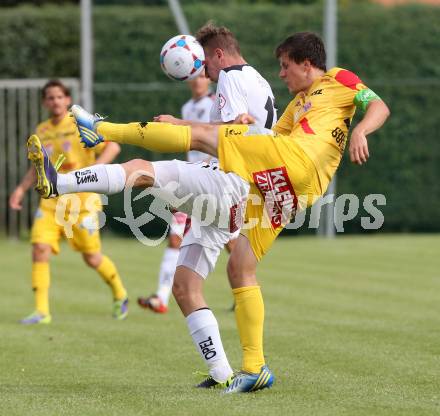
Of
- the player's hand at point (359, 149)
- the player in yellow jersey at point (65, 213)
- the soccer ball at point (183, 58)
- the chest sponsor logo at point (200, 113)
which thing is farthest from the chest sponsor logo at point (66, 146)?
the player's hand at point (359, 149)

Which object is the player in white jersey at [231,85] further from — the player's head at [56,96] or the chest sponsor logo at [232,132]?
the player's head at [56,96]

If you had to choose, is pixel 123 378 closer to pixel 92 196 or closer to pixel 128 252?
pixel 92 196

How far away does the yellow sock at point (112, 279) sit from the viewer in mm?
10805

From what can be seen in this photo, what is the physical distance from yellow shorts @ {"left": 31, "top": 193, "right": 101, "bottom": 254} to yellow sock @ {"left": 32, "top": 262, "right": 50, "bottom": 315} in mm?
235

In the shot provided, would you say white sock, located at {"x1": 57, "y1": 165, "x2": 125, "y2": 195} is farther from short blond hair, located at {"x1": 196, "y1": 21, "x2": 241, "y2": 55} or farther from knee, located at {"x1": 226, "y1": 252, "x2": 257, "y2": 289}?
short blond hair, located at {"x1": 196, "y1": 21, "x2": 241, "y2": 55}

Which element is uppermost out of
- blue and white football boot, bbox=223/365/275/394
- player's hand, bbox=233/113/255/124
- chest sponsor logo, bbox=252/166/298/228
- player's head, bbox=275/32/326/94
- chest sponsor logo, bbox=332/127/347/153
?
player's head, bbox=275/32/326/94

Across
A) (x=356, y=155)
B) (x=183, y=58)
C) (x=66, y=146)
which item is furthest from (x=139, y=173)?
(x=66, y=146)

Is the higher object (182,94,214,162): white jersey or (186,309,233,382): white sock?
(182,94,214,162): white jersey

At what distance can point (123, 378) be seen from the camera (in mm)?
7168

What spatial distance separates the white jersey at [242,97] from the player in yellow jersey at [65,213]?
12.1 feet

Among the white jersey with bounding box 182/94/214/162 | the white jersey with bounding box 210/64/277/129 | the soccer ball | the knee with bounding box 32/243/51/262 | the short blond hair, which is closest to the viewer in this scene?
the white jersey with bounding box 210/64/277/129

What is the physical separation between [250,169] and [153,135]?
23.5 inches

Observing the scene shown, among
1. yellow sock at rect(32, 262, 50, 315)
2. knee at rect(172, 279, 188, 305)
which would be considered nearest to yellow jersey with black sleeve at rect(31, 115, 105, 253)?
yellow sock at rect(32, 262, 50, 315)

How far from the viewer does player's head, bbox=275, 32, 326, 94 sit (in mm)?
6742
